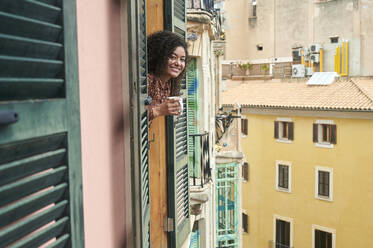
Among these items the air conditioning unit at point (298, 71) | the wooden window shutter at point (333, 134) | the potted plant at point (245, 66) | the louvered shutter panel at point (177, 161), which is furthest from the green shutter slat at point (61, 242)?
the potted plant at point (245, 66)

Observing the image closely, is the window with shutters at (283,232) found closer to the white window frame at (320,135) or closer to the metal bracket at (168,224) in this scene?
the white window frame at (320,135)

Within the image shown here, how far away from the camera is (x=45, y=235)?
1.43 metres

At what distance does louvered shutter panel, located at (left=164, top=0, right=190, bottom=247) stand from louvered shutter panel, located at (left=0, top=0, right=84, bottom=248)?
2.72m

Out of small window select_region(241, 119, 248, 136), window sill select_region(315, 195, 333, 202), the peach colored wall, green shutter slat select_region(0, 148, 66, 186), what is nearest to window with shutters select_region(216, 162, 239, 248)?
window sill select_region(315, 195, 333, 202)

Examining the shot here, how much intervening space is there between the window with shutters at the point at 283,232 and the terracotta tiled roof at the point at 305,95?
5.27 metres

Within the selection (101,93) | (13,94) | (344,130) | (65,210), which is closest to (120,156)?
(101,93)

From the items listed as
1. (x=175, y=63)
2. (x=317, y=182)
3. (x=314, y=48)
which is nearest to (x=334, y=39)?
(x=314, y=48)

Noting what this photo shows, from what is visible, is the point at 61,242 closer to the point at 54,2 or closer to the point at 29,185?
the point at 29,185

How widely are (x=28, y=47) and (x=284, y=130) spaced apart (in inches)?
843

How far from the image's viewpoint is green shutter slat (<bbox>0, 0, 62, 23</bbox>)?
3.91ft

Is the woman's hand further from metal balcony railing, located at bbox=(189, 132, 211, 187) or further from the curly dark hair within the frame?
metal balcony railing, located at bbox=(189, 132, 211, 187)

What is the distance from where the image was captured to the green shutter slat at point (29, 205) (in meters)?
1.19

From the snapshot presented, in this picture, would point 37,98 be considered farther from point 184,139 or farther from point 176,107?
point 184,139

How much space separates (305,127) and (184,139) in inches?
657
